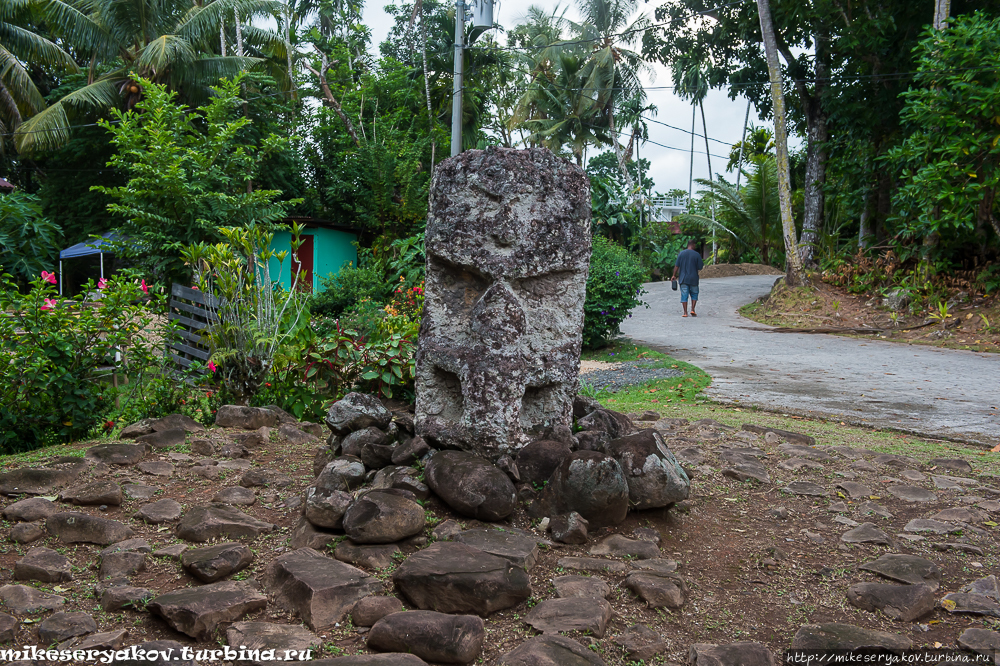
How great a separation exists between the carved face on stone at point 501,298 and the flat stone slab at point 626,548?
75 centimetres

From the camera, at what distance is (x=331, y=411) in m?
4.18

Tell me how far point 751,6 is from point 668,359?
35.4 ft

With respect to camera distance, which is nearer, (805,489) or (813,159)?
(805,489)

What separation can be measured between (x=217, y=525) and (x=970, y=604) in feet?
11.0

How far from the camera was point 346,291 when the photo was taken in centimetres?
1403

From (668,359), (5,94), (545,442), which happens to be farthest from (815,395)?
(5,94)

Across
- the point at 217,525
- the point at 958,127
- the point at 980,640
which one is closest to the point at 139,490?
A: the point at 217,525

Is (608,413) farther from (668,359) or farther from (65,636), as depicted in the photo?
(668,359)

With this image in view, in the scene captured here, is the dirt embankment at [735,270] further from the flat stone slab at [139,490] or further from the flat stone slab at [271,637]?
the flat stone slab at [271,637]

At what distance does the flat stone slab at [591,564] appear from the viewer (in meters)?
3.05

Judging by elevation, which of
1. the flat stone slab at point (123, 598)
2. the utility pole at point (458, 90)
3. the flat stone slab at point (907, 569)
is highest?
the utility pole at point (458, 90)

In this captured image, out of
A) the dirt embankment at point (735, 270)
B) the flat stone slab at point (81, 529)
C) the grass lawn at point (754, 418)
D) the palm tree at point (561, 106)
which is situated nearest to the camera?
the flat stone slab at point (81, 529)

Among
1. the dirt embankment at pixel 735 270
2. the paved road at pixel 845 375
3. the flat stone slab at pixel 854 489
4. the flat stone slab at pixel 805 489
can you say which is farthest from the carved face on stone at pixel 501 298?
the dirt embankment at pixel 735 270

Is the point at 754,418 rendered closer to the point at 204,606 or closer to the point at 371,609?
the point at 371,609
